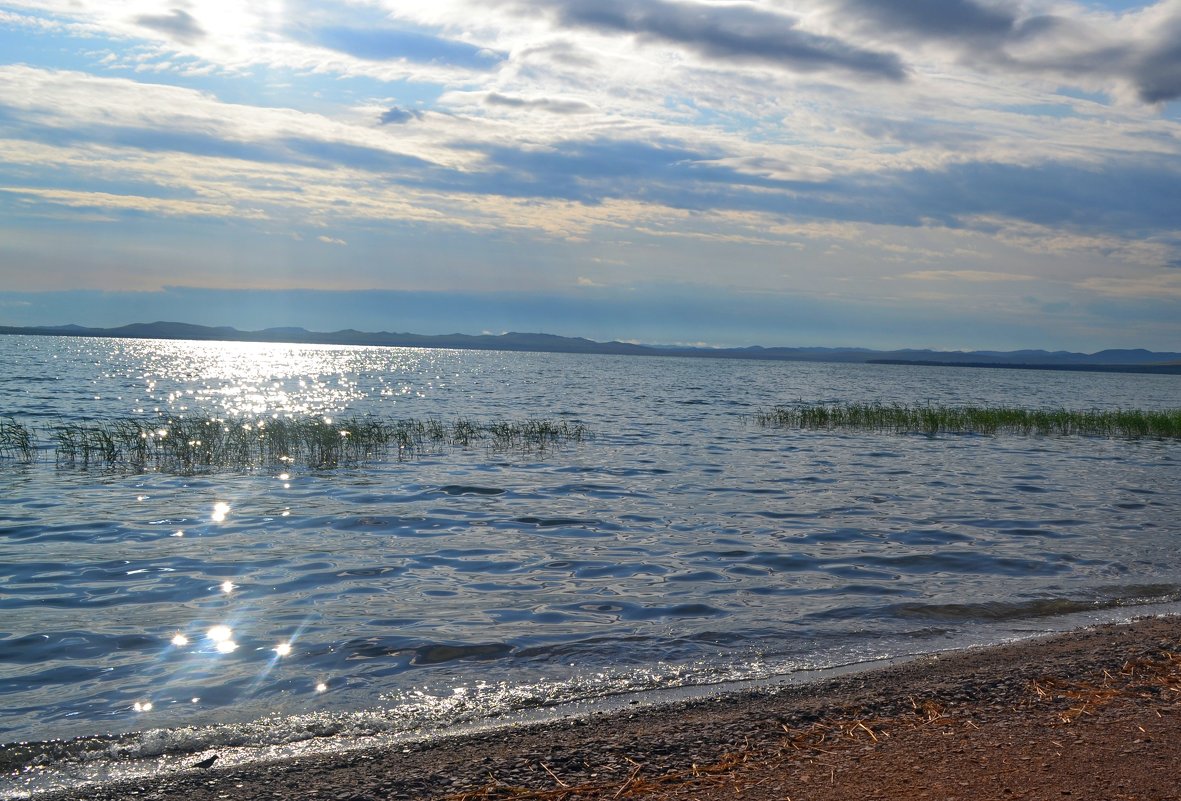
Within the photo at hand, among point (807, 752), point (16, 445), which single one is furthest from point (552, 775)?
point (16, 445)

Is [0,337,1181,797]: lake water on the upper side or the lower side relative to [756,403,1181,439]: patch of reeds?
lower

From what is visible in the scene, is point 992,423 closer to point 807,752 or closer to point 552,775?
point 807,752

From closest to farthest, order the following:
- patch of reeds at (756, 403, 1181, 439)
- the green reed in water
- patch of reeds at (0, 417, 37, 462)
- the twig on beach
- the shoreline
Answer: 1. the shoreline
2. the twig on beach
3. patch of reeds at (0, 417, 37, 462)
4. the green reed in water
5. patch of reeds at (756, 403, 1181, 439)

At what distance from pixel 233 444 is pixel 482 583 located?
16989 mm

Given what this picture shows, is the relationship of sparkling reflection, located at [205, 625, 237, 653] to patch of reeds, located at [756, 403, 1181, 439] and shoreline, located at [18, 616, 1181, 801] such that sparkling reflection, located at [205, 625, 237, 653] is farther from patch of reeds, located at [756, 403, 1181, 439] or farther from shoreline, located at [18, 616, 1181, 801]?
patch of reeds, located at [756, 403, 1181, 439]

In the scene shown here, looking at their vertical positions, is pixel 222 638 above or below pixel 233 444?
below

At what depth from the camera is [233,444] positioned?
28.2 m

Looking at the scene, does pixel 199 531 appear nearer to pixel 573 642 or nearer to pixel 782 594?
pixel 573 642

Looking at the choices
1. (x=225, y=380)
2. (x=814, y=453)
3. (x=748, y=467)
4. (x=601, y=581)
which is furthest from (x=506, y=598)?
(x=225, y=380)

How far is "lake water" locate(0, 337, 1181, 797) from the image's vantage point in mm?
9086

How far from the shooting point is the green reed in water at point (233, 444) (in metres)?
26.6

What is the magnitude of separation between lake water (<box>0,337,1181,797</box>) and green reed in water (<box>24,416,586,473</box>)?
121 cm

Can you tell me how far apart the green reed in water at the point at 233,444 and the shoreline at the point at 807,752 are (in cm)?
2021

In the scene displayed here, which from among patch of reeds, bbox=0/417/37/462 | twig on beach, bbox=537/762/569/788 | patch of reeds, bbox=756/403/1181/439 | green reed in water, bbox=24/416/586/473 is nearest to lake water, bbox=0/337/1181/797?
patch of reeds, bbox=0/417/37/462
